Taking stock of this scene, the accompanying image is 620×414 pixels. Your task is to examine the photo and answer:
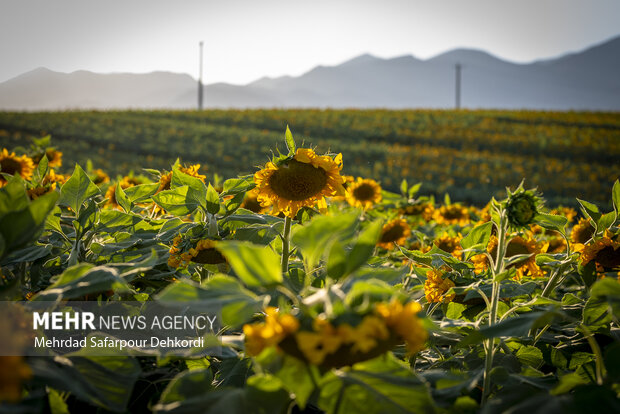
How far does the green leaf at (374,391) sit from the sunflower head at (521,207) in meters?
0.51

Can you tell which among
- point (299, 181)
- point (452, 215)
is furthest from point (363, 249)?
point (452, 215)

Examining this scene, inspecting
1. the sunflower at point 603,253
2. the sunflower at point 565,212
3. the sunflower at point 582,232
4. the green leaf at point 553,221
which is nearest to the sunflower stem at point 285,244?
the green leaf at point 553,221

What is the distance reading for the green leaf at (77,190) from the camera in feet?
4.05

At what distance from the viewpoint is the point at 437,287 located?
130cm

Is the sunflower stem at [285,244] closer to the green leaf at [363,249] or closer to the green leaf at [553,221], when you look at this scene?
the green leaf at [363,249]

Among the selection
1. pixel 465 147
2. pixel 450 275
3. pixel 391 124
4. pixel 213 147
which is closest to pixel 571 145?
pixel 465 147

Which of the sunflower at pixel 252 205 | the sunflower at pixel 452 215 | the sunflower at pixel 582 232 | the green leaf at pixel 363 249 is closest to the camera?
the green leaf at pixel 363 249

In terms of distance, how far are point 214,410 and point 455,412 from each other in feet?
1.24

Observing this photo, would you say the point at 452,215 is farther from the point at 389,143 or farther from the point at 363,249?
the point at 389,143

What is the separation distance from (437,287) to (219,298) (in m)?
0.77

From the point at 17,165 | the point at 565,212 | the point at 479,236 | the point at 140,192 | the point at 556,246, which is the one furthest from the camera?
the point at 565,212

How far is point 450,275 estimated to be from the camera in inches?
51.8

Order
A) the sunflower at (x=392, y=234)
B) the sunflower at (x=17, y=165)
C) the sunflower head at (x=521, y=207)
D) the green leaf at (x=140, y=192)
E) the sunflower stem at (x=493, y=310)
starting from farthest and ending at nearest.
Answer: the sunflower at (x=392, y=234) < the sunflower at (x=17, y=165) < the green leaf at (x=140, y=192) < the sunflower head at (x=521, y=207) < the sunflower stem at (x=493, y=310)

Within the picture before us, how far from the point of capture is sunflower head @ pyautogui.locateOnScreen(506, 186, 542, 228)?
104 centimetres
